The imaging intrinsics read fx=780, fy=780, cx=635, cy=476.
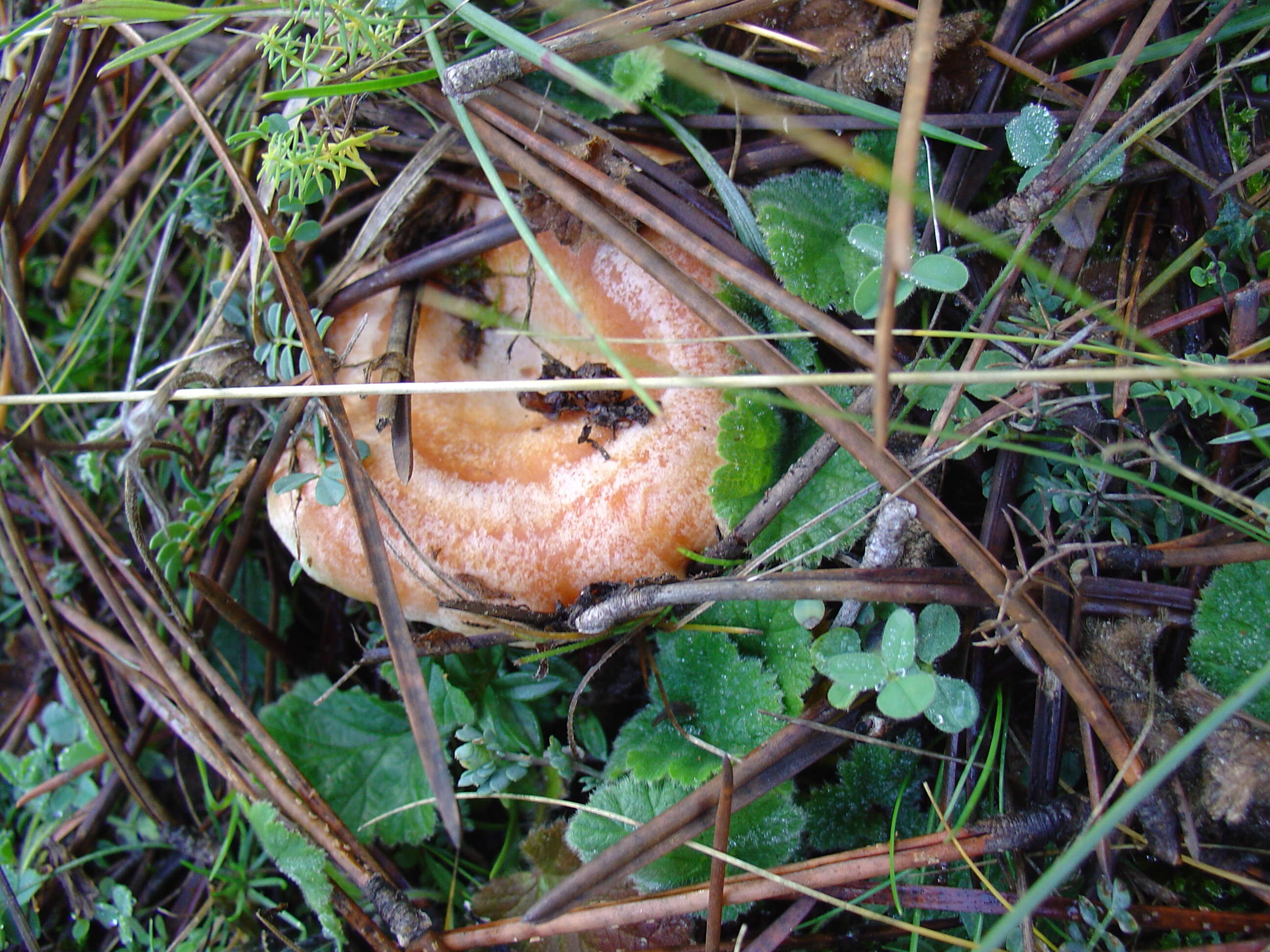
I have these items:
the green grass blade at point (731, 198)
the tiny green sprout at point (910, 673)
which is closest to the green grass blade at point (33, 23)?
the green grass blade at point (731, 198)

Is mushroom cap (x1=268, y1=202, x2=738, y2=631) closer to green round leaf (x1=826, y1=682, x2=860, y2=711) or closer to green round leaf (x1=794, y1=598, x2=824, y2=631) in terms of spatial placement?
green round leaf (x1=794, y1=598, x2=824, y2=631)

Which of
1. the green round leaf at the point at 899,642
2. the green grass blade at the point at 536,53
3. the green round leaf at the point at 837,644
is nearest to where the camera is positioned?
the green grass blade at the point at 536,53

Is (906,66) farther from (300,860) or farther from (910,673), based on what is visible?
(300,860)

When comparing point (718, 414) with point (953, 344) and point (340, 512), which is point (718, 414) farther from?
point (340, 512)

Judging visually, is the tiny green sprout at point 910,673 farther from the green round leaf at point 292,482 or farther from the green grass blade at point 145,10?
the green grass blade at point 145,10

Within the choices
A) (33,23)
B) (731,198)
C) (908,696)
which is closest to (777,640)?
(908,696)

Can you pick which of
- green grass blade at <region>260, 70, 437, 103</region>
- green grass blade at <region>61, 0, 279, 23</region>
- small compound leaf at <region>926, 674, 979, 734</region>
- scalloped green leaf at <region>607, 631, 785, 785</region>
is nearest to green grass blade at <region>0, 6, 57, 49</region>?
green grass blade at <region>61, 0, 279, 23</region>
